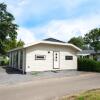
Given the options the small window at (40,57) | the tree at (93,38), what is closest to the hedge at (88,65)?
the small window at (40,57)

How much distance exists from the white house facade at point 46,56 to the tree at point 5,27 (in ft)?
45.7

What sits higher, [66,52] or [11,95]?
[66,52]

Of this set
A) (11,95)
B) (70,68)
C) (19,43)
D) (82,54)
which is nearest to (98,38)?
(82,54)

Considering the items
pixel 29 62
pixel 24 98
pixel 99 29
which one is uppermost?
pixel 99 29

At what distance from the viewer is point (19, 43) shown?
59.6 m

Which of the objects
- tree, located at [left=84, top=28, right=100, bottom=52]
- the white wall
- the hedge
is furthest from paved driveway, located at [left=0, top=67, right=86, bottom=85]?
tree, located at [left=84, top=28, right=100, bottom=52]

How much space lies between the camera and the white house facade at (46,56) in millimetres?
23438

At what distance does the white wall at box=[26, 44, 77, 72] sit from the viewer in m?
23.5

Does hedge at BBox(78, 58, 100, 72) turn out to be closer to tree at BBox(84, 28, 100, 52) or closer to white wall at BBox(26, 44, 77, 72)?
white wall at BBox(26, 44, 77, 72)

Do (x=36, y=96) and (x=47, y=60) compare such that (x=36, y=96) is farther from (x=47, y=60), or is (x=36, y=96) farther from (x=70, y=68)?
(x=70, y=68)

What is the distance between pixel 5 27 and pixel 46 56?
57.6 ft

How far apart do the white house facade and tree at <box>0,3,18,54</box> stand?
1393cm

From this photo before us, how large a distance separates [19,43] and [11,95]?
48.4 meters

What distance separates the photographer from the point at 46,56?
24.6m
